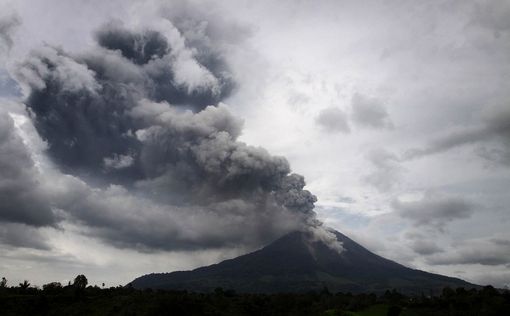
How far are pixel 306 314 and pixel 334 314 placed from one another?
36.6m

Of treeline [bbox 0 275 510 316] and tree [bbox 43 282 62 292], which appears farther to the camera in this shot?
tree [bbox 43 282 62 292]

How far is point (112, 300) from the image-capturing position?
10069cm

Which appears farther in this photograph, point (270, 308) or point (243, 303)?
point (270, 308)

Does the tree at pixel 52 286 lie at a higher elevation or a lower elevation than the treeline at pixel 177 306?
higher

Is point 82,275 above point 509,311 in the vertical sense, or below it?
above

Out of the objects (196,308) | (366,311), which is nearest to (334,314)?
(366,311)

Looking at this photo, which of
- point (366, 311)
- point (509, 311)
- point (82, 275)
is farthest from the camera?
point (82, 275)

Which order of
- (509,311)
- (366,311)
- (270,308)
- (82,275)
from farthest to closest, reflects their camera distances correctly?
(82,275)
(270,308)
(366,311)
(509,311)

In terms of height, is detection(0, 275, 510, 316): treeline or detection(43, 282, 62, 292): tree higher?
detection(43, 282, 62, 292): tree

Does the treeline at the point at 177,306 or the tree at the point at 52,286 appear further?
the tree at the point at 52,286

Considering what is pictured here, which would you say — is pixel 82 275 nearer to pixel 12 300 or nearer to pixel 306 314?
pixel 12 300

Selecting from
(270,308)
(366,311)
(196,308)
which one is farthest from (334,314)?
(270,308)

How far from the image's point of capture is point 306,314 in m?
113

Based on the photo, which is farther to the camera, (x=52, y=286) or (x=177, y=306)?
(x=52, y=286)
